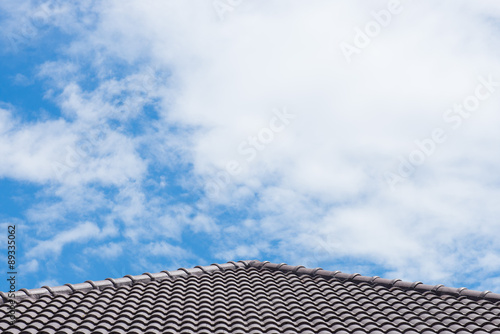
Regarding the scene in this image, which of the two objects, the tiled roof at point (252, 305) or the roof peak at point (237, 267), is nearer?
the tiled roof at point (252, 305)

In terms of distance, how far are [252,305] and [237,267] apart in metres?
4.19

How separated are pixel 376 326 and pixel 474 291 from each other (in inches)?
145

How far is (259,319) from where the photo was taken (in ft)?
37.3

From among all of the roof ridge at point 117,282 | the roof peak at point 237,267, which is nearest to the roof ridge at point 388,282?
the roof peak at point 237,267

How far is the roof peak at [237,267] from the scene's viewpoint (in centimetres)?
1295

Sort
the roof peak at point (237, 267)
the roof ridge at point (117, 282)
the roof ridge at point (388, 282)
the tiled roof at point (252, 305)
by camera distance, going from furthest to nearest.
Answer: the roof ridge at point (388, 282), the roof peak at point (237, 267), the roof ridge at point (117, 282), the tiled roof at point (252, 305)

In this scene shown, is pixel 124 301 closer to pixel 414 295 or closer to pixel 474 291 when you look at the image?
pixel 414 295

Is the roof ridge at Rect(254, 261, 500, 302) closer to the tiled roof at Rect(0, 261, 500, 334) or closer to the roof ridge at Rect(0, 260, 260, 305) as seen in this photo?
the tiled roof at Rect(0, 261, 500, 334)

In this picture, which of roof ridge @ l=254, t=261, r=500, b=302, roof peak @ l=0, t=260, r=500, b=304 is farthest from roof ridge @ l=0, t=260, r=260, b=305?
roof ridge @ l=254, t=261, r=500, b=302

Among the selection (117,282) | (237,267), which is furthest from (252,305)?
(237,267)

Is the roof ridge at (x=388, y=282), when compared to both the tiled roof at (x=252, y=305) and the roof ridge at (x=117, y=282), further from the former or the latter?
the roof ridge at (x=117, y=282)

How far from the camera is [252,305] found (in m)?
12.4

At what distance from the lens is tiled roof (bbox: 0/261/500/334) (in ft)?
35.5

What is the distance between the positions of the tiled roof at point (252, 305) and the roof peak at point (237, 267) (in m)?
0.03
